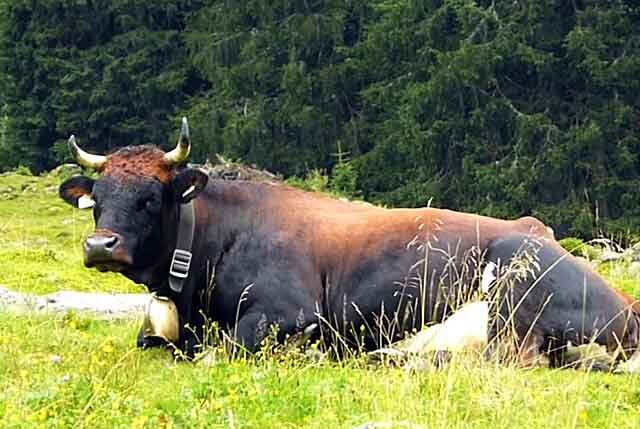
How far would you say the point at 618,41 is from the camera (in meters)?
33.5

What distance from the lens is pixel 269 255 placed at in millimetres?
8961

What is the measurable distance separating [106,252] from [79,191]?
3.36ft

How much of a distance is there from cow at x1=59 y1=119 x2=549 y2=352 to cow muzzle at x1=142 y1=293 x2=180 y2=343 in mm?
42

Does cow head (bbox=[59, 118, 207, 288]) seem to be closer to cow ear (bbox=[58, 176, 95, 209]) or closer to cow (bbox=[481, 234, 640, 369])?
cow ear (bbox=[58, 176, 95, 209])

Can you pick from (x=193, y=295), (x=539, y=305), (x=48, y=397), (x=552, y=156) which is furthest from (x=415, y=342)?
(x=552, y=156)

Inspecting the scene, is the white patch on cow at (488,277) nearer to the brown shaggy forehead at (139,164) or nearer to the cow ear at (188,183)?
the cow ear at (188,183)

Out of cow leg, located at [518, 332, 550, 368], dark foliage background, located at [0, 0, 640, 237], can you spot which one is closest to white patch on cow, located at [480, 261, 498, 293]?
cow leg, located at [518, 332, 550, 368]

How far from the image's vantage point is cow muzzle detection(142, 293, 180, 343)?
29.4 feet

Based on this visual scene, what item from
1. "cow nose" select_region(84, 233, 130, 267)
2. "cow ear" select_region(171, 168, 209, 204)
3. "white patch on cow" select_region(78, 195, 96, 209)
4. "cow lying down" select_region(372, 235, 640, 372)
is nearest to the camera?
"cow nose" select_region(84, 233, 130, 267)

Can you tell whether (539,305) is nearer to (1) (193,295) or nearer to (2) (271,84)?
(1) (193,295)

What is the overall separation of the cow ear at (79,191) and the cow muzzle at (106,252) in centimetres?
72

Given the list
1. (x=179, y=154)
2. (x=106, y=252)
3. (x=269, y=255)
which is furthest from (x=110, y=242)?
(x=269, y=255)

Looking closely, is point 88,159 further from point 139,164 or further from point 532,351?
point 532,351

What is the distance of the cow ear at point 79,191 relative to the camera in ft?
29.8
